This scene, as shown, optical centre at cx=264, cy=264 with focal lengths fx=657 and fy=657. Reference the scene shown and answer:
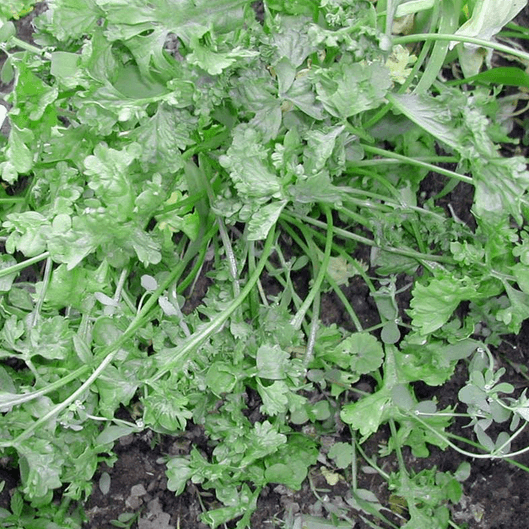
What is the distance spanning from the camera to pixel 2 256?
41.4 inches

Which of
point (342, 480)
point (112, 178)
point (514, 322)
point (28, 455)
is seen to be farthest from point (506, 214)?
point (28, 455)

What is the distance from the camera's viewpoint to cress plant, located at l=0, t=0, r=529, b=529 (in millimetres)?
849

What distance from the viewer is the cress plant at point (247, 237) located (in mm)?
849

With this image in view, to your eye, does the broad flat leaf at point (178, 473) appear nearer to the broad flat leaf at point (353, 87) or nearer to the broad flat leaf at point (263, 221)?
the broad flat leaf at point (263, 221)

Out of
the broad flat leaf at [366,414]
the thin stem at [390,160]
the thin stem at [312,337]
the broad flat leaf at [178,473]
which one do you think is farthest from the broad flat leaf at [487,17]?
the broad flat leaf at [178,473]

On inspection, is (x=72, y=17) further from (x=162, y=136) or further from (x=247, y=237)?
(x=247, y=237)

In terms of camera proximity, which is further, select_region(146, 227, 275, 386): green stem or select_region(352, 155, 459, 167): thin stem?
select_region(352, 155, 459, 167): thin stem

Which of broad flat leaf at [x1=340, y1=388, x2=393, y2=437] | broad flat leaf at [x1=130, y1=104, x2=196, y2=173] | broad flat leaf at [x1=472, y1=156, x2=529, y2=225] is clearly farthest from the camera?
broad flat leaf at [x1=340, y1=388, x2=393, y2=437]

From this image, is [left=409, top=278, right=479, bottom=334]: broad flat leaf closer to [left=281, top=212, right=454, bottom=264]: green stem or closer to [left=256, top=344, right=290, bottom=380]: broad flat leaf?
[left=281, top=212, right=454, bottom=264]: green stem

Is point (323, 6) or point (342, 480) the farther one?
point (342, 480)

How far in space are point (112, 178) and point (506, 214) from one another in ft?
1.64

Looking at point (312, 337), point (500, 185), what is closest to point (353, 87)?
point (500, 185)

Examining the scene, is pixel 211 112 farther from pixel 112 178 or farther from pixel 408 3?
pixel 408 3

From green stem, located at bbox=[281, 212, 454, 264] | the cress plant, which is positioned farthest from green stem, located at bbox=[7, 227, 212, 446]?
green stem, located at bbox=[281, 212, 454, 264]
